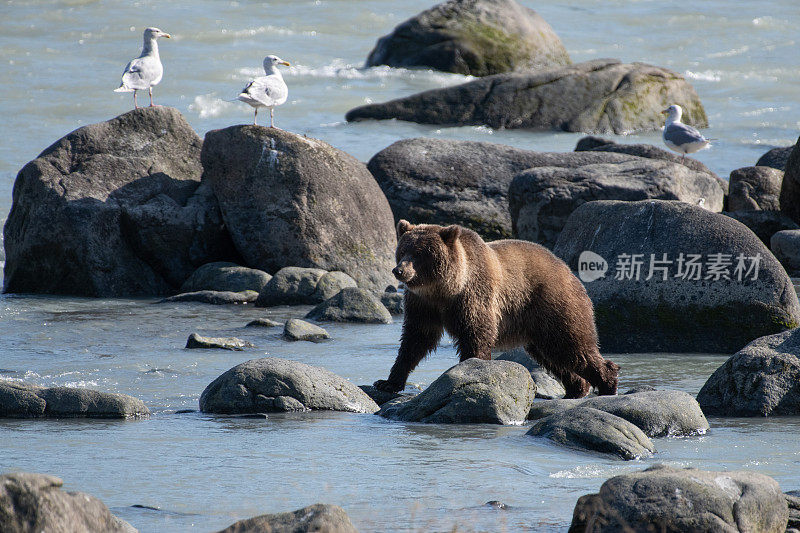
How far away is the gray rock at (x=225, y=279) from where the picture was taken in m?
13.0

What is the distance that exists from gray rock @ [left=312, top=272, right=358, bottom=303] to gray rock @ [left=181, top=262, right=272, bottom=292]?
798mm

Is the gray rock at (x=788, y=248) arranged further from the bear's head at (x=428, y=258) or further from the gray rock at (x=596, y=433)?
the gray rock at (x=596, y=433)

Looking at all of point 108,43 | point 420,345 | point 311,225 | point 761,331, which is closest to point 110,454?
point 420,345

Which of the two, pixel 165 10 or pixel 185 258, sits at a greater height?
pixel 165 10

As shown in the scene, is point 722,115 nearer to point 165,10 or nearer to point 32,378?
point 165,10

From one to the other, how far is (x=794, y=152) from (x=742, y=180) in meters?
0.96

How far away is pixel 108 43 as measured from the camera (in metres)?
34.4

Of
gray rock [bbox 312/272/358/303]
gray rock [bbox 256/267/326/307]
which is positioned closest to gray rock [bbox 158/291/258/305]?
gray rock [bbox 256/267/326/307]

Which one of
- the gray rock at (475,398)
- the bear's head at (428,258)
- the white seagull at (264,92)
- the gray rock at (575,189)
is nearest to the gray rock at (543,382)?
the gray rock at (475,398)

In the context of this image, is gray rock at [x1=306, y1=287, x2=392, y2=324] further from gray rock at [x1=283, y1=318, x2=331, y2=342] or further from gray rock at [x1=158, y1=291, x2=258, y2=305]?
gray rock at [x1=158, y1=291, x2=258, y2=305]

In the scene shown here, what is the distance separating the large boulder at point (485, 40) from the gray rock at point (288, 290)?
17631 millimetres

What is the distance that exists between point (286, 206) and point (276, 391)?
272 inches

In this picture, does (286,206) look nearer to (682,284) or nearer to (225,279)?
(225,279)

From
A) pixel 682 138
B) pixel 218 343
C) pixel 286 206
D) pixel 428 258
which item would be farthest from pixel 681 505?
pixel 682 138
